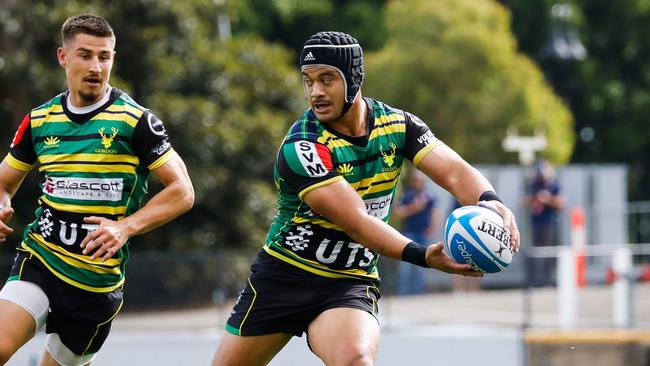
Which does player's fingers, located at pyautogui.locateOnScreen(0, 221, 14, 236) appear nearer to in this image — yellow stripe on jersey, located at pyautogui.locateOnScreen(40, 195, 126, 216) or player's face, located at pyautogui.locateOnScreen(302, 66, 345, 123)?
yellow stripe on jersey, located at pyautogui.locateOnScreen(40, 195, 126, 216)

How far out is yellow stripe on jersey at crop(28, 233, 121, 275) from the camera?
7.67 meters

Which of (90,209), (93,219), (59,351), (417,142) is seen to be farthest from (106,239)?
(417,142)

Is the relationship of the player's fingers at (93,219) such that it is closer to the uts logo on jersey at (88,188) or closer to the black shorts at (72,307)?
the uts logo on jersey at (88,188)

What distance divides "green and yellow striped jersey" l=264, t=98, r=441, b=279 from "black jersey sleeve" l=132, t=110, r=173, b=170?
70 centimetres

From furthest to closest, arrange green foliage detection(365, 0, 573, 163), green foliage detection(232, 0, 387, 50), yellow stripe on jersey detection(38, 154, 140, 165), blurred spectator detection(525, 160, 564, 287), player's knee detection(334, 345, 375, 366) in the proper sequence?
green foliage detection(232, 0, 387, 50) → green foliage detection(365, 0, 573, 163) → blurred spectator detection(525, 160, 564, 287) → yellow stripe on jersey detection(38, 154, 140, 165) → player's knee detection(334, 345, 375, 366)

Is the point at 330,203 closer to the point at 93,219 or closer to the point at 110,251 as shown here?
the point at 110,251

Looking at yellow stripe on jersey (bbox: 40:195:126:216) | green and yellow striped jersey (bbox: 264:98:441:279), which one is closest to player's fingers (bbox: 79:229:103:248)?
yellow stripe on jersey (bbox: 40:195:126:216)

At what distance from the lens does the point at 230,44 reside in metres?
23.3

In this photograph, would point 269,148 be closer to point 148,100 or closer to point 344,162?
Result: point 148,100

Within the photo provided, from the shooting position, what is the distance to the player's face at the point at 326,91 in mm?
7199

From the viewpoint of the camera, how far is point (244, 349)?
7410 mm

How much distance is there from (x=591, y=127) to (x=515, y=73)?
11.0 meters

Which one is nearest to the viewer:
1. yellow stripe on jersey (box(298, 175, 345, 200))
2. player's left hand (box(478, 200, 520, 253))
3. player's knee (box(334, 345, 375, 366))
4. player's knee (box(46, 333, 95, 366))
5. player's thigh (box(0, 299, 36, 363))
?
player's left hand (box(478, 200, 520, 253))

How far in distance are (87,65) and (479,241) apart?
2.44 metres
